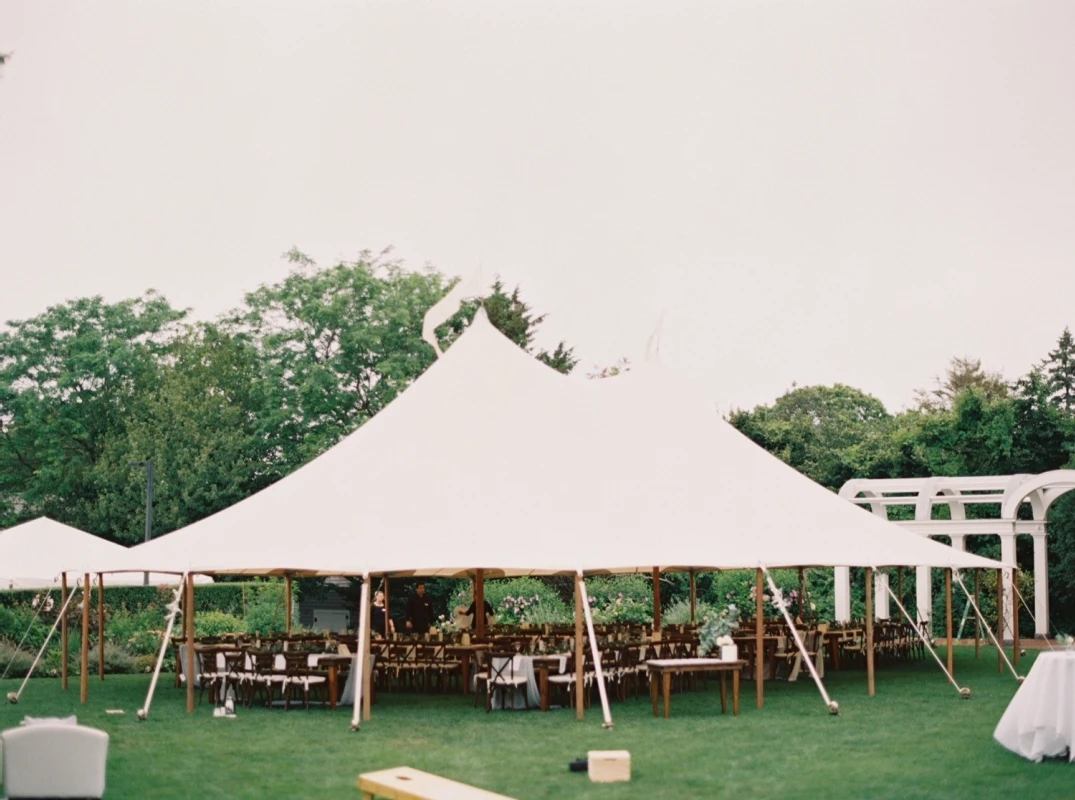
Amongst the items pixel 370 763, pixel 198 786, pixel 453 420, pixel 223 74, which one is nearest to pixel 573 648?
pixel 453 420

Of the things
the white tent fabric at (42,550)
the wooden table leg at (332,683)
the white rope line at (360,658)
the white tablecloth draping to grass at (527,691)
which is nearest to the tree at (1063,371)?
the white tablecloth draping to grass at (527,691)

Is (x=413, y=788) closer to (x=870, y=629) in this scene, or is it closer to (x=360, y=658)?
(x=360, y=658)

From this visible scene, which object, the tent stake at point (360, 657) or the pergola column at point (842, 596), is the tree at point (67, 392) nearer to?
the pergola column at point (842, 596)

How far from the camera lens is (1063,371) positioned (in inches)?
1618

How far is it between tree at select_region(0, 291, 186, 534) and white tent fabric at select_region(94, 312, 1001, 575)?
2859cm

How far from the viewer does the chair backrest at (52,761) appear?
852 cm

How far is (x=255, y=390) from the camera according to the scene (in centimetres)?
4172

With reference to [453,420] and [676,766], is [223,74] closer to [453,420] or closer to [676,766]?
[453,420]

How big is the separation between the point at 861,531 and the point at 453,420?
199 inches

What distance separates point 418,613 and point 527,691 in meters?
4.52

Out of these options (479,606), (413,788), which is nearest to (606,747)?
(413,788)

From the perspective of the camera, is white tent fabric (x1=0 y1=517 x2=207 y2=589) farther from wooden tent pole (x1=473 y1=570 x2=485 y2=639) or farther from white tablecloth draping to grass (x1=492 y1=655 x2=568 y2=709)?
white tablecloth draping to grass (x1=492 y1=655 x2=568 y2=709)

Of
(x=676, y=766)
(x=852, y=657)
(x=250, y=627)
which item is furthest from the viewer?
(x=250, y=627)

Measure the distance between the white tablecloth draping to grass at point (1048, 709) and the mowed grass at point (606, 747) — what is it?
0.49 feet
